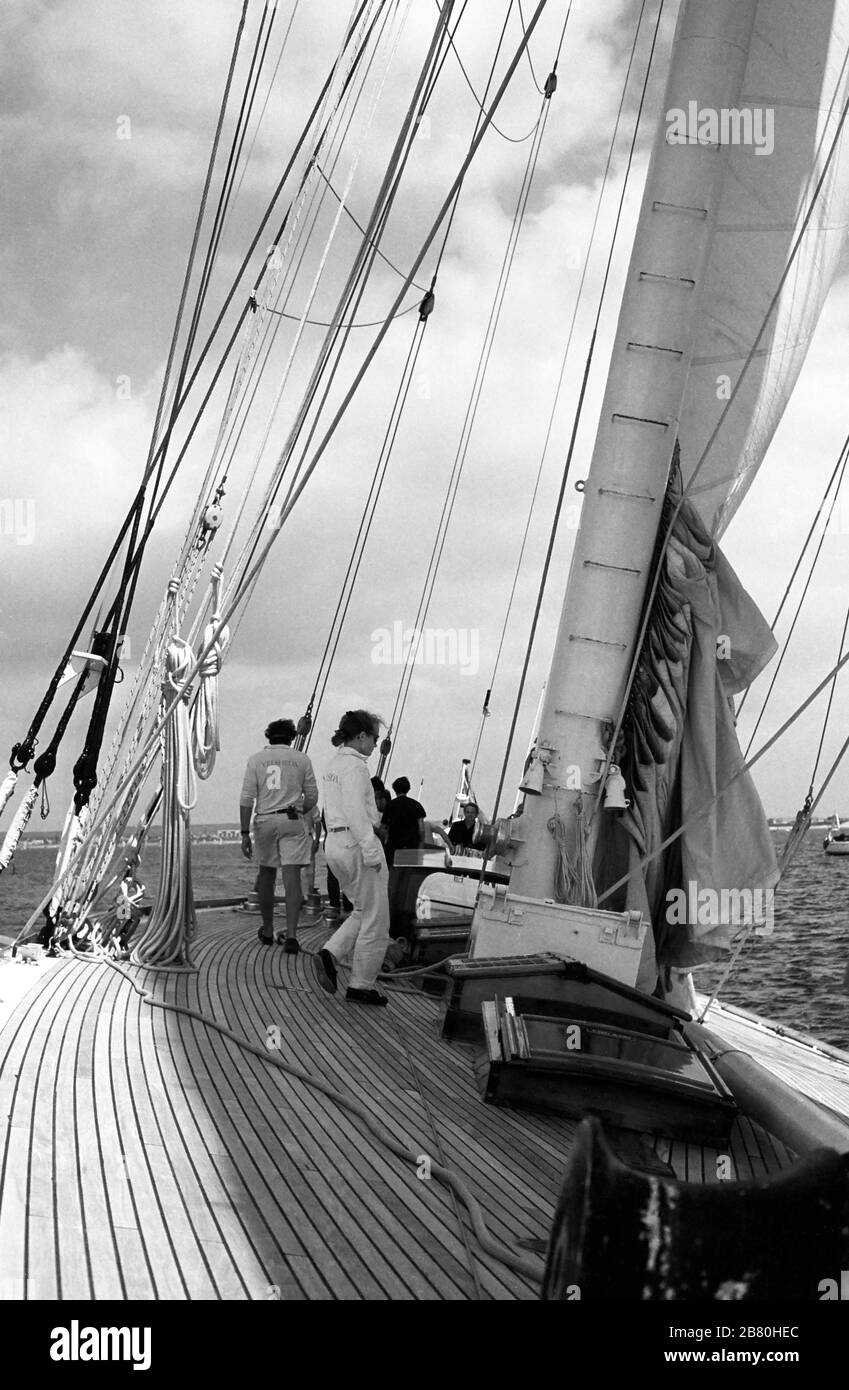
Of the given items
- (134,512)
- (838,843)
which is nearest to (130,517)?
(134,512)

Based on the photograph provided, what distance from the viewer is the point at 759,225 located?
867cm

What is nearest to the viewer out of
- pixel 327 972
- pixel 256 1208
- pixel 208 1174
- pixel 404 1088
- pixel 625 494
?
pixel 256 1208

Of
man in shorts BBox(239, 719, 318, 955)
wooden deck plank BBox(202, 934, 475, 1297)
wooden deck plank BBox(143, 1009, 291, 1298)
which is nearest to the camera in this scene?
wooden deck plank BBox(143, 1009, 291, 1298)

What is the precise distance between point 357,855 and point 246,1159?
10.6 ft

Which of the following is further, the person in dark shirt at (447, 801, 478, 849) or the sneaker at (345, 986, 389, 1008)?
the person in dark shirt at (447, 801, 478, 849)

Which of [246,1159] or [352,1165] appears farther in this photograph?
[352,1165]

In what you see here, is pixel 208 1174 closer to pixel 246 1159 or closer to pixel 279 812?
pixel 246 1159

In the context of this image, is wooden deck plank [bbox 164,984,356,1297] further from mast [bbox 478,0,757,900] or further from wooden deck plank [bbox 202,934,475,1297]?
mast [bbox 478,0,757,900]

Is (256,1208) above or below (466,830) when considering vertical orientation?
below

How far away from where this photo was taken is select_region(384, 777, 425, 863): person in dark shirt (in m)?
11.2

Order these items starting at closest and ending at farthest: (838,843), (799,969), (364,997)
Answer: (364,997) → (799,969) → (838,843)

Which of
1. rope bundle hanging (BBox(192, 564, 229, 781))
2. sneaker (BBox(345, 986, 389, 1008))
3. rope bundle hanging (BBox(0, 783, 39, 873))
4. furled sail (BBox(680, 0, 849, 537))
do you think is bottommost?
sneaker (BBox(345, 986, 389, 1008))

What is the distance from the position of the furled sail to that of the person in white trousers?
9.85 feet

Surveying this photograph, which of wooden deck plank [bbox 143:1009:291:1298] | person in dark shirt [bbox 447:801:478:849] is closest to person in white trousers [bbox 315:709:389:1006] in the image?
person in dark shirt [bbox 447:801:478:849]
